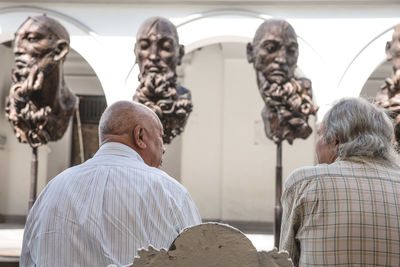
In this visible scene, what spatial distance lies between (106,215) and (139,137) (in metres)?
0.48

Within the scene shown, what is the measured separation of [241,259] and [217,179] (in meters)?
11.5

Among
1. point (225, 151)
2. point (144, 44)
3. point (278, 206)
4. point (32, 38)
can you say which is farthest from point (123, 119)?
point (225, 151)

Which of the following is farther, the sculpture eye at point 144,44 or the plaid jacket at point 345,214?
the sculpture eye at point 144,44

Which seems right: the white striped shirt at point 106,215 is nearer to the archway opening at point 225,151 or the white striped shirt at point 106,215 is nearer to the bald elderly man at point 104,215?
the bald elderly man at point 104,215

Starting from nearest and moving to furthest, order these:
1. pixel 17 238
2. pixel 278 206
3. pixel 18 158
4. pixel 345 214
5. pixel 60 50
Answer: pixel 345 214
pixel 60 50
pixel 278 206
pixel 17 238
pixel 18 158

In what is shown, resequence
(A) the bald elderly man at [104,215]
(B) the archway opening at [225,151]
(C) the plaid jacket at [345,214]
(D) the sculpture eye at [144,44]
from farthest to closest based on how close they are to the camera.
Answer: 1. (B) the archway opening at [225,151]
2. (D) the sculpture eye at [144,44]
3. (C) the plaid jacket at [345,214]
4. (A) the bald elderly man at [104,215]

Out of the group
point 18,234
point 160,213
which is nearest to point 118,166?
point 160,213

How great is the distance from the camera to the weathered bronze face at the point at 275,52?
553 cm

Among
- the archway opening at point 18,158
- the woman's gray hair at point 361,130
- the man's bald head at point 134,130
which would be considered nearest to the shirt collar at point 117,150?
the man's bald head at point 134,130

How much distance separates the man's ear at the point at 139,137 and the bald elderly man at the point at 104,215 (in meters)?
0.18

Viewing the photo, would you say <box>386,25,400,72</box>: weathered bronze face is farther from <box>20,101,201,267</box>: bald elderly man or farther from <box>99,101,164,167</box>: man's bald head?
<box>20,101,201,267</box>: bald elderly man

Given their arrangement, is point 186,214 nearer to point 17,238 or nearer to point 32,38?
point 32,38

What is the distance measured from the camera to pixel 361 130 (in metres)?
2.50

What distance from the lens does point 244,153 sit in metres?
12.7
